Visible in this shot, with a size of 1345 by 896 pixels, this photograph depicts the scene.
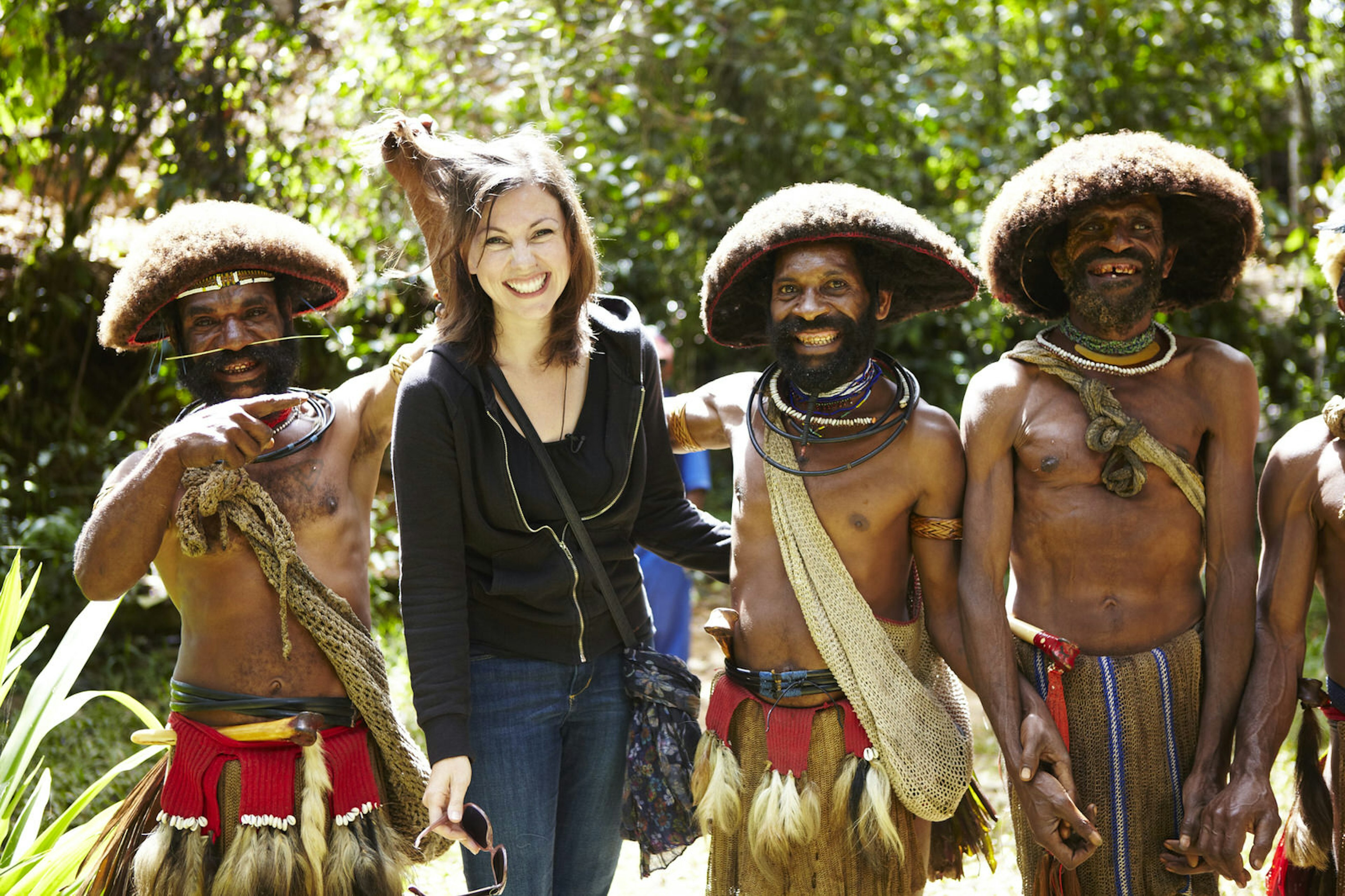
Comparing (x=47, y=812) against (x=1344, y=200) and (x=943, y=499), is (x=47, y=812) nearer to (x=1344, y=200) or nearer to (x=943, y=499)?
(x=943, y=499)

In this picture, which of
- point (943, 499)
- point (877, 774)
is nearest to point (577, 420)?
point (943, 499)

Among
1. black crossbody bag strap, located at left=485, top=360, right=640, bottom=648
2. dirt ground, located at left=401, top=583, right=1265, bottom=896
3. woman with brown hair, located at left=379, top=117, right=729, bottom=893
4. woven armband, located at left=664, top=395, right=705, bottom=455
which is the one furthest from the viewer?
dirt ground, located at left=401, top=583, right=1265, bottom=896

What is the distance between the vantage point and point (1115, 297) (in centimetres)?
269

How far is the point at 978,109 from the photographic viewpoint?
25.7ft

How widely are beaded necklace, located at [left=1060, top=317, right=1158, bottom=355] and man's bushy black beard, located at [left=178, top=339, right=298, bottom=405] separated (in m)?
1.99

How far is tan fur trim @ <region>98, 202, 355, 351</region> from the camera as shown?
289 cm

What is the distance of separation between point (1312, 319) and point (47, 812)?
27.1 feet

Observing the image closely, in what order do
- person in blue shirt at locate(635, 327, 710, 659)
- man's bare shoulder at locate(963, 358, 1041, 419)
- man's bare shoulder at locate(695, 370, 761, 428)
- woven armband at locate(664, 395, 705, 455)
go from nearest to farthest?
man's bare shoulder at locate(963, 358, 1041, 419), man's bare shoulder at locate(695, 370, 761, 428), woven armband at locate(664, 395, 705, 455), person in blue shirt at locate(635, 327, 710, 659)

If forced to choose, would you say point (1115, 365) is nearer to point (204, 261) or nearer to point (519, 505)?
point (519, 505)

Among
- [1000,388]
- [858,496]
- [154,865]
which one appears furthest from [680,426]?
[154,865]

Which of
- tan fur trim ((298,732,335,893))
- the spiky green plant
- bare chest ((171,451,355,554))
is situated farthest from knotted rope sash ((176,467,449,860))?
the spiky green plant

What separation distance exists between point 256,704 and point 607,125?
5.27 metres

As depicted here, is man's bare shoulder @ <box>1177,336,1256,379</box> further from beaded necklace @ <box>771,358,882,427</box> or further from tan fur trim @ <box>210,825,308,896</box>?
tan fur trim @ <box>210,825,308,896</box>

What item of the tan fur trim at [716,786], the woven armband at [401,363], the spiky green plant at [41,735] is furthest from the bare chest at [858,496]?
the spiky green plant at [41,735]
